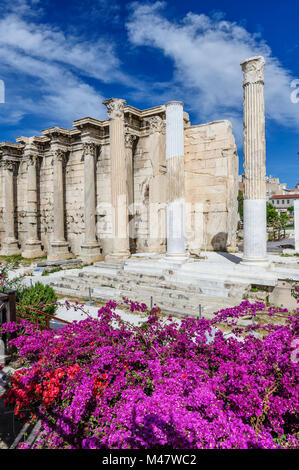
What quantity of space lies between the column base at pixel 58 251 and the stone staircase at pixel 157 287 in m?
4.93

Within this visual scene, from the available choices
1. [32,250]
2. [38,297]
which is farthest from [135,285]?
[32,250]

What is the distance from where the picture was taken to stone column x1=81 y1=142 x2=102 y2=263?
1662cm

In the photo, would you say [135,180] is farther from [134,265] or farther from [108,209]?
[134,265]

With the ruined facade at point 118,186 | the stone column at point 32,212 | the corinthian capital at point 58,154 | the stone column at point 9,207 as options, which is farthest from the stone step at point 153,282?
the stone column at point 9,207

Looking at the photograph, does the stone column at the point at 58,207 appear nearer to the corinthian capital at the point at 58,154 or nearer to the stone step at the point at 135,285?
the corinthian capital at the point at 58,154

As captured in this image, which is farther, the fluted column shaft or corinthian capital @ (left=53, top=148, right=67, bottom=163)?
the fluted column shaft

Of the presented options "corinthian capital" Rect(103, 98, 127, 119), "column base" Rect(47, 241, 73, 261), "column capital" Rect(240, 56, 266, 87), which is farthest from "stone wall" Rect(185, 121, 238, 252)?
→ "column base" Rect(47, 241, 73, 261)

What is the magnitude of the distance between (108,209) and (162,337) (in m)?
12.6

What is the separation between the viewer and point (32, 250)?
1950 centimetres

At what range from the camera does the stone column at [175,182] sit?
12.2 m

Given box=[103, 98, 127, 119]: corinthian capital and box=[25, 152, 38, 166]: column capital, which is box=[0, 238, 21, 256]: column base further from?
box=[103, 98, 127, 119]: corinthian capital

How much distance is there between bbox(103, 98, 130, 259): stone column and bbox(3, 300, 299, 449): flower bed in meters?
9.47

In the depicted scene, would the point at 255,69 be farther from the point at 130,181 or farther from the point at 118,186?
the point at 130,181
